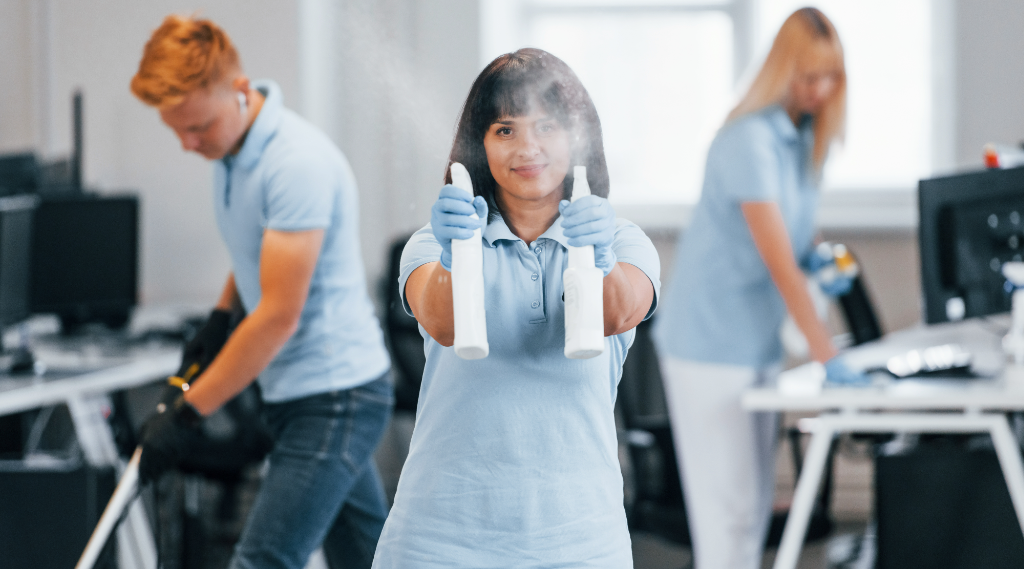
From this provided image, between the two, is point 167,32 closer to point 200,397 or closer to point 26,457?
point 200,397

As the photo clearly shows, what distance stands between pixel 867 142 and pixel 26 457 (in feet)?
9.03

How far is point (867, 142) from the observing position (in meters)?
3.24

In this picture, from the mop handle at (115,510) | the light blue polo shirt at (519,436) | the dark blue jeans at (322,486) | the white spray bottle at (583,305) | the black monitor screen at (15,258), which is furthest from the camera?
the black monitor screen at (15,258)

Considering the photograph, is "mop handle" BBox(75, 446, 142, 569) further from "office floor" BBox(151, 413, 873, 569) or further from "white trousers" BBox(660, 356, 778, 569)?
"white trousers" BBox(660, 356, 778, 569)

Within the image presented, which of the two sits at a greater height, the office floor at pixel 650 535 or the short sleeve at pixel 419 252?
the short sleeve at pixel 419 252

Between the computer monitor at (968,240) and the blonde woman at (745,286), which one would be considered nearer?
the blonde woman at (745,286)

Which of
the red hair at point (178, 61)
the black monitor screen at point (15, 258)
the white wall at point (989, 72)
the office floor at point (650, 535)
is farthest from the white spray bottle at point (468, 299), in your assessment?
the white wall at point (989, 72)

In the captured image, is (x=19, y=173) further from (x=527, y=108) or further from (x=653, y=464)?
(x=527, y=108)

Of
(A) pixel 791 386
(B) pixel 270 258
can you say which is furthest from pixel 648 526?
(B) pixel 270 258

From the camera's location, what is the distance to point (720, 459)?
6.07 feet

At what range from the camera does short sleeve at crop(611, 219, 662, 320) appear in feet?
2.77

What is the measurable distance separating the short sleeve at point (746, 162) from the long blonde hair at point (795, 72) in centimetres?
4

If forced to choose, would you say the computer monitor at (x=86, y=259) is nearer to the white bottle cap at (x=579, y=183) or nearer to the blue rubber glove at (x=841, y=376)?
the blue rubber glove at (x=841, y=376)

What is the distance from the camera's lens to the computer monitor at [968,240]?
1.96 m
